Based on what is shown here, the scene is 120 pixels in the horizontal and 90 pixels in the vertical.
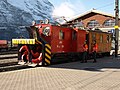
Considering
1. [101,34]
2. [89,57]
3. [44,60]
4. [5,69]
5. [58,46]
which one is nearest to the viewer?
[5,69]

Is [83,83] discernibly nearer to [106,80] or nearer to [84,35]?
[106,80]

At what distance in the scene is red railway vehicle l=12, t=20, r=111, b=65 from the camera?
63.1 feet

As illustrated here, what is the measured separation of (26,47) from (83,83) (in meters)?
8.29

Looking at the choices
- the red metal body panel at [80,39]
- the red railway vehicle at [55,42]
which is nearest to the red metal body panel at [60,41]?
the red railway vehicle at [55,42]

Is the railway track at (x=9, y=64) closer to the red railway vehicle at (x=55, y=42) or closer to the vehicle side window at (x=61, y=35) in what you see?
the red railway vehicle at (x=55, y=42)

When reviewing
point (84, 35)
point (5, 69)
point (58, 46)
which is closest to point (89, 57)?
point (84, 35)

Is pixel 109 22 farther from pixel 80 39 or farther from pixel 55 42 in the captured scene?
pixel 55 42

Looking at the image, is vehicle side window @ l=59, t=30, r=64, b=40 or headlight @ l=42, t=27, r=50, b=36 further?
vehicle side window @ l=59, t=30, r=64, b=40

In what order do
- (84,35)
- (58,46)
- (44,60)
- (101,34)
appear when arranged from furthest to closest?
(101,34), (84,35), (58,46), (44,60)

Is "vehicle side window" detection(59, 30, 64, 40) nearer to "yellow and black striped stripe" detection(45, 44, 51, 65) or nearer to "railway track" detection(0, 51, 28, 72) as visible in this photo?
"yellow and black striped stripe" detection(45, 44, 51, 65)

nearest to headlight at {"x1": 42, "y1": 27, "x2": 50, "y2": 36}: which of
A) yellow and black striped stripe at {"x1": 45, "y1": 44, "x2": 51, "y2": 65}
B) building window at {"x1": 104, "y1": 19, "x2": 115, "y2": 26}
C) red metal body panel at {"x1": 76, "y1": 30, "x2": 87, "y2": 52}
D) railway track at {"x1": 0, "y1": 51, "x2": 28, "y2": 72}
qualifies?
yellow and black striped stripe at {"x1": 45, "y1": 44, "x2": 51, "y2": 65}

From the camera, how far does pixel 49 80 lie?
1273 centimetres

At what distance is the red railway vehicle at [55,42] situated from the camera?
63.1ft

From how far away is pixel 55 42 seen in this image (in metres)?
20.1
